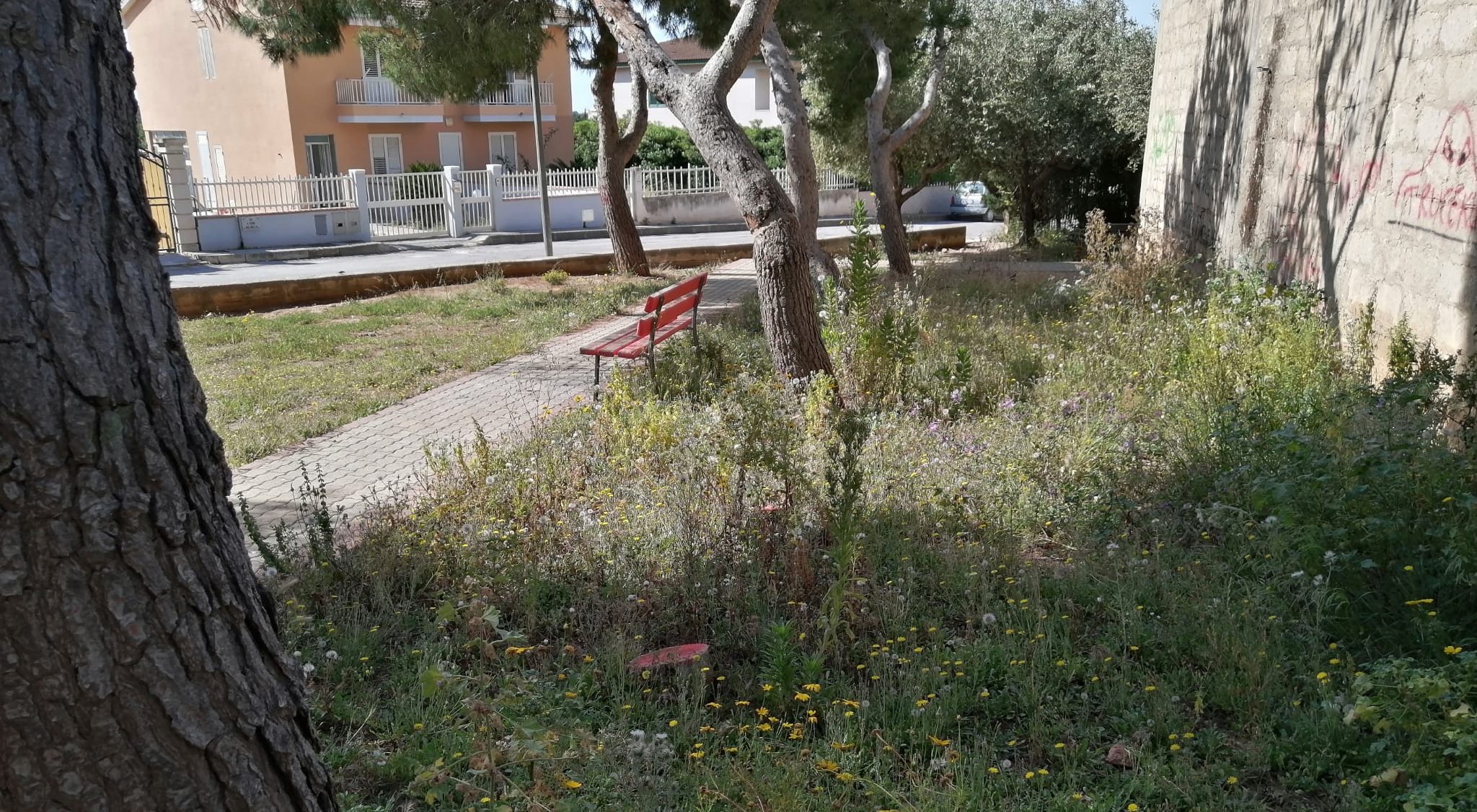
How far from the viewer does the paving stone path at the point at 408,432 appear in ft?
20.9

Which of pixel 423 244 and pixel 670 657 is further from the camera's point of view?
pixel 423 244

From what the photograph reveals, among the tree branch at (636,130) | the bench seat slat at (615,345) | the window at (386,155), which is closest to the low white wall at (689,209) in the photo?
the tree branch at (636,130)

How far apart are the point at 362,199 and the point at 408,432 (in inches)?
697

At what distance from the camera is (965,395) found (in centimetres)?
731

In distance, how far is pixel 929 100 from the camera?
16047 millimetres

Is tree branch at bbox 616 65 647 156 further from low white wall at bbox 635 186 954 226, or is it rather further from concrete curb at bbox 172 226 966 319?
low white wall at bbox 635 186 954 226

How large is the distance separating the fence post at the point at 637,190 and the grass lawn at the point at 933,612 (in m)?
21.8

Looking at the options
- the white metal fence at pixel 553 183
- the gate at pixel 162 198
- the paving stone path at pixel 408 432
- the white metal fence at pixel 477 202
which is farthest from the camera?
the white metal fence at pixel 553 183

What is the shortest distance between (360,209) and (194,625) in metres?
23.7

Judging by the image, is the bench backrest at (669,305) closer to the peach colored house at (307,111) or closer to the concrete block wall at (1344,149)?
the concrete block wall at (1344,149)

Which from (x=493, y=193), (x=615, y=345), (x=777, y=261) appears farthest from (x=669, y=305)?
(x=493, y=193)

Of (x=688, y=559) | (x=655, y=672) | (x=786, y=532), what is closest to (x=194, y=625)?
(x=655, y=672)

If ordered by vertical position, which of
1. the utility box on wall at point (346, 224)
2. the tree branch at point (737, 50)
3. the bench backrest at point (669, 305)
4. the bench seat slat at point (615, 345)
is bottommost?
the bench seat slat at point (615, 345)

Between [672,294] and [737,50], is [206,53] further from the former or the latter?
[737,50]
